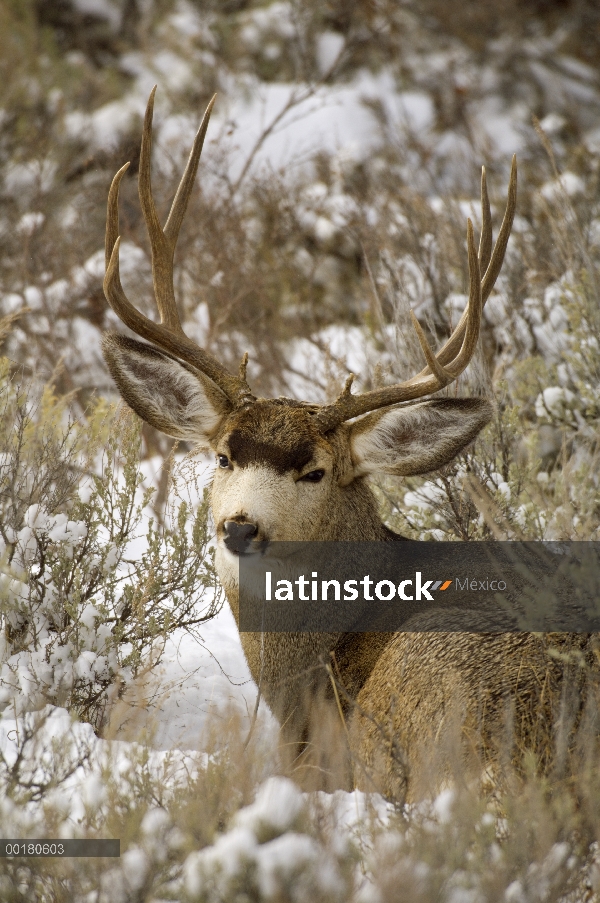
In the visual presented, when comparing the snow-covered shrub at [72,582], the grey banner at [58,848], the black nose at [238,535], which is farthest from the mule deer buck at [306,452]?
the grey banner at [58,848]

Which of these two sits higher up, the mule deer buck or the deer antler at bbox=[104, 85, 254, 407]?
the deer antler at bbox=[104, 85, 254, 407]

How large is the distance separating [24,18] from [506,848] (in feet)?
55.1

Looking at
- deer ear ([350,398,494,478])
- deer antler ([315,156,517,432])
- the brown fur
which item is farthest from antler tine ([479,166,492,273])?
the brown fur

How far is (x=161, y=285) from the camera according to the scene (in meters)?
4.74

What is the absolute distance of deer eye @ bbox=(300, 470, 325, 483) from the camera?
4.23 m

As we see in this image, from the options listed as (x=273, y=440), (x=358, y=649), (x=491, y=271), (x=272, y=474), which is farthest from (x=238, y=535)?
(x=491, y=271)

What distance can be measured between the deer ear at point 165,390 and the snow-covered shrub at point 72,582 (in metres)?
0.31

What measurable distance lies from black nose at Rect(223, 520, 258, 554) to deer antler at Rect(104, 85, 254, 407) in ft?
2.54

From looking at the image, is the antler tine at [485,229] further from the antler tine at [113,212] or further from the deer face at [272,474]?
the antler tine at [113,212]

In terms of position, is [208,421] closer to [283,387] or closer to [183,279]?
[283,387]

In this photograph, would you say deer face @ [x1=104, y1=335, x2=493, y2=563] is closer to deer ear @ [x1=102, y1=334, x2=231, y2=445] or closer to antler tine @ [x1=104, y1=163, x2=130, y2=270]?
deer ear @ [x1=102, y1=334, x2=231, y2=445]

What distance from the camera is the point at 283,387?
8.23 metres

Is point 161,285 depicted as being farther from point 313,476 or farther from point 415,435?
point 415,435

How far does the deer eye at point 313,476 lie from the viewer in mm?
4230
